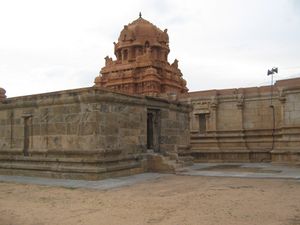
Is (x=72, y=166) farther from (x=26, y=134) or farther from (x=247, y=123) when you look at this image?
(x=247, y=123)

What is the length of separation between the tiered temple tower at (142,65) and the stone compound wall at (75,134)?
1262 cm

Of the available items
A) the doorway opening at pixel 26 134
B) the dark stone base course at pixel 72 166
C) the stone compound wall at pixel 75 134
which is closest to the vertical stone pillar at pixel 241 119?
the stone compound wall at pixel 75 134

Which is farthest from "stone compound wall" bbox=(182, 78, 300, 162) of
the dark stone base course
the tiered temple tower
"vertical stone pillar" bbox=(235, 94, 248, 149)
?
the dark stone base course

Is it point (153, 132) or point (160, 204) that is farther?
point (153, 132)

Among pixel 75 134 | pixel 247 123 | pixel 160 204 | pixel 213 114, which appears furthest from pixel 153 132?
pixel 160 204

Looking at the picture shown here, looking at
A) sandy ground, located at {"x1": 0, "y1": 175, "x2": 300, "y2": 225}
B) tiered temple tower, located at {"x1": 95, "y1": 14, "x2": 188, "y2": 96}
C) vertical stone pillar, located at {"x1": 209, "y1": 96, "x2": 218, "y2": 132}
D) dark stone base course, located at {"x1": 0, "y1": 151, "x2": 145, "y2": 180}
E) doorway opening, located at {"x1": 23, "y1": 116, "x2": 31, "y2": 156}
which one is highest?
tiered temple tower, located at {"x1": 95, "y1": 14, "x2": 188, "y2": 96}

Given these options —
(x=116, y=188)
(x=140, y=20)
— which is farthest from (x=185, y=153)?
(x=140, y=20)

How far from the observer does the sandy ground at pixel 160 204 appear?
7.04 metres

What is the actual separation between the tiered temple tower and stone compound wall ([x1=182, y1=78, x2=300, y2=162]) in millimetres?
6613

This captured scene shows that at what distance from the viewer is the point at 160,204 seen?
849cm

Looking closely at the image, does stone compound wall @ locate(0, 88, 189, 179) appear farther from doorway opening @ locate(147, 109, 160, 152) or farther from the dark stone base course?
doorway opening @ locate(147, 109, 160, 152)

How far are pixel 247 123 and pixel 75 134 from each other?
39.2 feet

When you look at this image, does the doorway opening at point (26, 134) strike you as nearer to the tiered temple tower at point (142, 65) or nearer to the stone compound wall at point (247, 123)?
the stone compound wall at point (247, 123)

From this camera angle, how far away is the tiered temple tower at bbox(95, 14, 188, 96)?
97.7 feet
